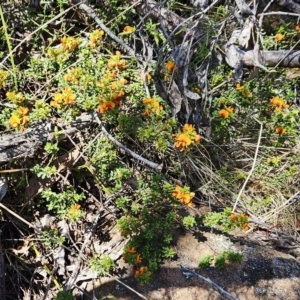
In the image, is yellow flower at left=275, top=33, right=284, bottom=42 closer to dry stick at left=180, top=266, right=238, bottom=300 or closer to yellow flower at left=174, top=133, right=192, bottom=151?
yellow flower at left=174, top=133, right=192, bottom=151

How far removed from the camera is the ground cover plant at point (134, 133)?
234cm

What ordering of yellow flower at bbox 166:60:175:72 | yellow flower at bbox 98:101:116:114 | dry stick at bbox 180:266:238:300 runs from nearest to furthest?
1. dry stick at bbox 180:266:238:300
2. yellow flower at bbox 98:101:116:114
3. yellow flower at bbox 166:60:175:72

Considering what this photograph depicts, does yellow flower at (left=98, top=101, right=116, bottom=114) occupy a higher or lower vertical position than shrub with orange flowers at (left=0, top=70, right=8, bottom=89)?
lower

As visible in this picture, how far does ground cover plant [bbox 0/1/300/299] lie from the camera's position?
2342 mm

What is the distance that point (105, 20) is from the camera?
309 centimetres

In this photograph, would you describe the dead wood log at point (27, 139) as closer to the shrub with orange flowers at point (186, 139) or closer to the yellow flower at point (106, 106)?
the yellow flower at point (106, 106)

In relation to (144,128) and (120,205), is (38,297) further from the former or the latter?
(144,128)

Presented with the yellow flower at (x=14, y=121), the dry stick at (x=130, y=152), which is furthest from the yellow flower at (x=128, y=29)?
the yellow flower at (x=14, y=121)

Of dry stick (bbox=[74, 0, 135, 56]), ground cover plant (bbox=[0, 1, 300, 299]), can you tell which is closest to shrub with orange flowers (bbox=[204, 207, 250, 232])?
ground cover plant (bbox=[0, 1, 300, 299])

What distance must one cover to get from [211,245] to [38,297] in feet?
2.94

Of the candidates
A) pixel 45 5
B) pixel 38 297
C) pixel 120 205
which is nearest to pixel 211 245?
pixel 120 205

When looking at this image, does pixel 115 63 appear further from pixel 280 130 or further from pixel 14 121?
pixel 280 130

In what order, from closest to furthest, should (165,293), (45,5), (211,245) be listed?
(165,293), (211,245), (45,5)

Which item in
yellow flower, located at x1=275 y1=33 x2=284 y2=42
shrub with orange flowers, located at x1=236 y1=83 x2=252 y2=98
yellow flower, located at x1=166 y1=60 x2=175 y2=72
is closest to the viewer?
yellow flower, located at x1=166 y1=60 x2=175 y2=72
